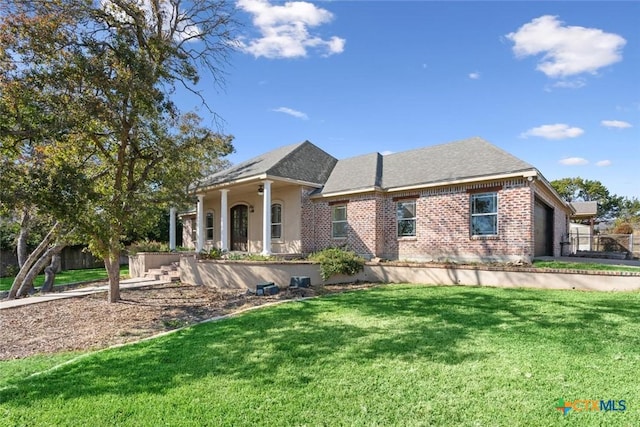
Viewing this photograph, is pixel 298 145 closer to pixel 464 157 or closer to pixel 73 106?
pixel 464 157

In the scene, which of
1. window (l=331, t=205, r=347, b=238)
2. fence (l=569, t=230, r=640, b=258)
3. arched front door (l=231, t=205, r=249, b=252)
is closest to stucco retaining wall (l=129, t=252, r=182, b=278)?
arched front door (l=231, t=205, r=249, b=252)

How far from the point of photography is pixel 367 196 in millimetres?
14531

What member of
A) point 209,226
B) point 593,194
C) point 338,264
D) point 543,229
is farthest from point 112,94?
point 593,194

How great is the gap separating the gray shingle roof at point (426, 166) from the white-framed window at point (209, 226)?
8.09 meters

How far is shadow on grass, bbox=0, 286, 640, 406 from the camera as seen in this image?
4527 mm

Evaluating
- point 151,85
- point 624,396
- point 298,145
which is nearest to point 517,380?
point 624,396

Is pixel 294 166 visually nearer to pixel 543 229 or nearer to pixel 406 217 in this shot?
pixel 406 217

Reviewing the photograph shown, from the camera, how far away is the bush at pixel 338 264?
12008 mm

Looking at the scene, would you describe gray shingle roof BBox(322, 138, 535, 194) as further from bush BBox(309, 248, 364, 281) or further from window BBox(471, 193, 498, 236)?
bush BBox(309, 248, 364, 281)

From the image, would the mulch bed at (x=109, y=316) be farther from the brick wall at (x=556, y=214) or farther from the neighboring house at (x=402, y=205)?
the brick wall at (x=556, y=214)

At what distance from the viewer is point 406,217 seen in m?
14.0

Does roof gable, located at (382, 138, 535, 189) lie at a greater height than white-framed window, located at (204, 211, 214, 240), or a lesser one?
greater

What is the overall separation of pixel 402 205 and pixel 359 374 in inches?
411

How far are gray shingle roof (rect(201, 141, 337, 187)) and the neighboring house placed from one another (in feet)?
0.21
